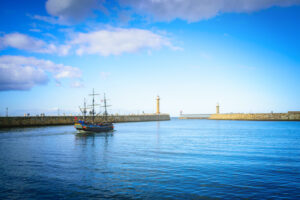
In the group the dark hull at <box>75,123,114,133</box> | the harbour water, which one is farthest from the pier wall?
the harbour water

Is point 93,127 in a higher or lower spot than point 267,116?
lower

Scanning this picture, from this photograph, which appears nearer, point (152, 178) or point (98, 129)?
point (152, 178)

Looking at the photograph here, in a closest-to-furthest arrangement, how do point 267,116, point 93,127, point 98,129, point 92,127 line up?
point 92,127, point 93,127, point 98,129, point 267,116

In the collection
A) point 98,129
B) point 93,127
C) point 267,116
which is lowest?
point 98,129

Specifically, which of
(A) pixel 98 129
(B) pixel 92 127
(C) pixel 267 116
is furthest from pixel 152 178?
(C) pixel 267 116

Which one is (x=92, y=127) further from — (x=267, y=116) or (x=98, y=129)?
(x=267, y=116)

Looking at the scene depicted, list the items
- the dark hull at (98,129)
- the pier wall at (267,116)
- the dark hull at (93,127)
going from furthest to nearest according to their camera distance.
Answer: the pier wall at (267,116)
the dark hull at (98,129)
the dark hull at (93,127)

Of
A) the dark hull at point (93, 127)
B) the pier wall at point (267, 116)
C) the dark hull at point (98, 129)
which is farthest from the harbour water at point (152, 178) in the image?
the pier wall at point (267, 116)

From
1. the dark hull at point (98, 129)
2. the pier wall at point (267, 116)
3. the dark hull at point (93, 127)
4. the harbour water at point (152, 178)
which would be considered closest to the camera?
the harbour water at point (152, 178)

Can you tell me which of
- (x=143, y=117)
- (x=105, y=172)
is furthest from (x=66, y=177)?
(x=143, y=117)

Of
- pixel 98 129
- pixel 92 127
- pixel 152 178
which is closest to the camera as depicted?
pixel 152 178

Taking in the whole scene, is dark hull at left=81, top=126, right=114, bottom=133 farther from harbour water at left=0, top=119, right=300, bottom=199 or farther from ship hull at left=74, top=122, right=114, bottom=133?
harbour water at left=0, top=119, right=300, bottom=199

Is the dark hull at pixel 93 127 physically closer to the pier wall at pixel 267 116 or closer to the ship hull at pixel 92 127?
the ship hull at pixel 92 127

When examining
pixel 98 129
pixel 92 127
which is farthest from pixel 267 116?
pixel 92 127
